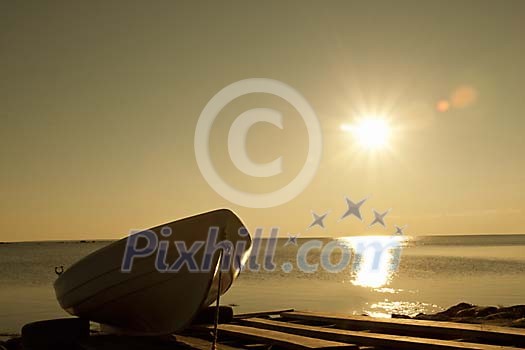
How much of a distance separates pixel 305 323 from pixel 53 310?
56.0ft

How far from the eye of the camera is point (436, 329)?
730cm

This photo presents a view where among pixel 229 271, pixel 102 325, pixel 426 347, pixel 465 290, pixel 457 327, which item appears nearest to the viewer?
pixel 426 347

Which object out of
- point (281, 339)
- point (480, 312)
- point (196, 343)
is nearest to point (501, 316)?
point (480, 312)

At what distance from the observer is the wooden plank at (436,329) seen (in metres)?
6.73

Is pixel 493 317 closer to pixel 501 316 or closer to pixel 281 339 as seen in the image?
pixel 501 316

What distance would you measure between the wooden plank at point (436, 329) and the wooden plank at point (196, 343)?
2092mm

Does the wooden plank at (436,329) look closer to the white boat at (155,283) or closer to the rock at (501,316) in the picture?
the white boat at (155,283)

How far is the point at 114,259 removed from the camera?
848 cm

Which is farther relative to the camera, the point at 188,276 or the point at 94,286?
the point at 94,286

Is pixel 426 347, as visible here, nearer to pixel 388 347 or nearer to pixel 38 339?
pixel 388 347

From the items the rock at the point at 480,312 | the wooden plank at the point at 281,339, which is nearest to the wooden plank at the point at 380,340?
the wooden plank at the point at 281,339

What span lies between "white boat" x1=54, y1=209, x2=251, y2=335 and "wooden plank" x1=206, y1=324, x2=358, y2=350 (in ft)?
1.80

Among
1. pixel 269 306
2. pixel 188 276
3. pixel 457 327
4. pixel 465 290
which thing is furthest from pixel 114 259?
pixel 465 290

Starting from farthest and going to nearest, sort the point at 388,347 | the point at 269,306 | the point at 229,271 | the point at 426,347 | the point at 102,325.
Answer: the point at 269,306 < the point at 102,325 < the point at 229,271 < the point at 388,347 < the point at 426,347
